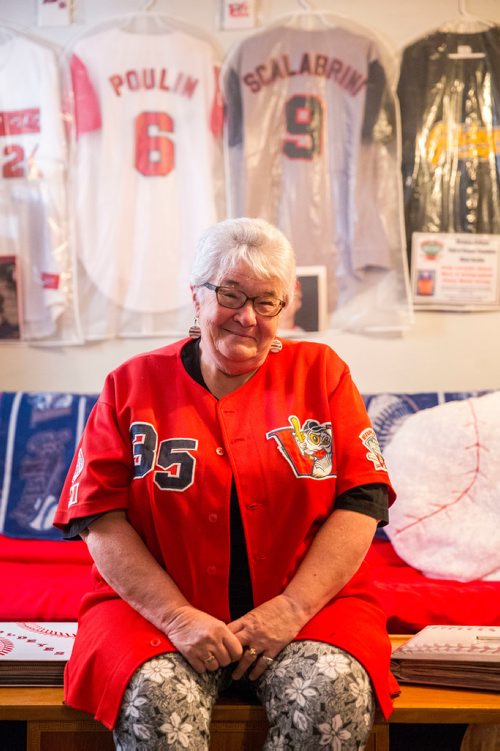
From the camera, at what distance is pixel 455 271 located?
9.71ft

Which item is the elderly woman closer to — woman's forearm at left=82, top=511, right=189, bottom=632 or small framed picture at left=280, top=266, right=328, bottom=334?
woman's forearm at left=82, top=511, right=189, bottom=632

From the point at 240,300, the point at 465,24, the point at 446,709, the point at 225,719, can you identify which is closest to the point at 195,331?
the point at 240,300

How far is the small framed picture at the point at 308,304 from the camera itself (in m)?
2.94

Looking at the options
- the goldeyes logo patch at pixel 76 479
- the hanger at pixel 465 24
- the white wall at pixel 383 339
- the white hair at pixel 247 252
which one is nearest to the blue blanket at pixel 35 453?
the white wall at pixel 383 339

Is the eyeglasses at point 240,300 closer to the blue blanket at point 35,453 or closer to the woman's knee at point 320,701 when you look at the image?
the woman's knee at point 320,701

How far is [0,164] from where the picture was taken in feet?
9.86

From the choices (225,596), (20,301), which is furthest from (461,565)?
(20,301)

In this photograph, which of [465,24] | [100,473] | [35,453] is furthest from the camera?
[465,24]

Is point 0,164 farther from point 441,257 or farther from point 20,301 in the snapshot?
point 441,257

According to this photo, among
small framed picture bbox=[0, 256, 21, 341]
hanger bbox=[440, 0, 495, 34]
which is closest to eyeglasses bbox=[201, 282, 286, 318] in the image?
small framed picture bbox=[0, 256, 21, 341]

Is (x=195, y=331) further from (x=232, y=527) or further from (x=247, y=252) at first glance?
(x=232, y=527)

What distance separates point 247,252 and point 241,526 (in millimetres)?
552

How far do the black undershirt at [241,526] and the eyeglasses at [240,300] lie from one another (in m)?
0.36

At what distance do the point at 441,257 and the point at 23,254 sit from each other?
57.5 inches
